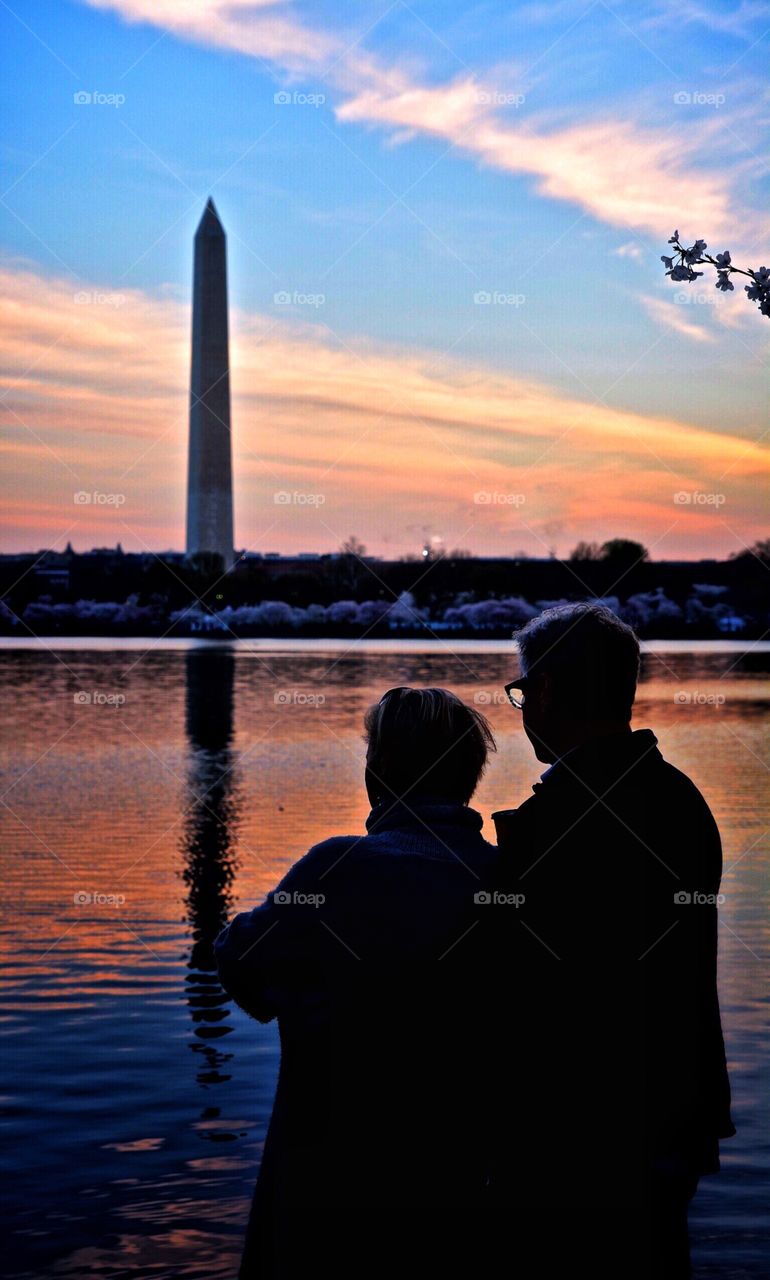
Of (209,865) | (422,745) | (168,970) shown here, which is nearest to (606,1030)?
(422,745)

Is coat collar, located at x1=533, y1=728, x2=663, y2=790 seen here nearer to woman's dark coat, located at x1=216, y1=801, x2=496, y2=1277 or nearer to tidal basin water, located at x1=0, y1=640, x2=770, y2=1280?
woman's dark coat, located at x1=216, y1=801, x2=496, y2=1277

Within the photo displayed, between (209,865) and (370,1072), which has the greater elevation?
(370,1072)

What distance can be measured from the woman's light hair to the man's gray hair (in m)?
0.18

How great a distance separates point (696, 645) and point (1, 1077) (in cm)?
9397

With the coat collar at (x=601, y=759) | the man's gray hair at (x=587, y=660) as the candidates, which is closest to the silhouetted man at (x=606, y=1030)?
the coat collar at (x=601, y=759)

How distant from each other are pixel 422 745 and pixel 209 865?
12.0 meters

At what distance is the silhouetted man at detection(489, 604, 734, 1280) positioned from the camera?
9.00ft

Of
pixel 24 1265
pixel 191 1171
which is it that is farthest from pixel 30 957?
pixel 24 1265

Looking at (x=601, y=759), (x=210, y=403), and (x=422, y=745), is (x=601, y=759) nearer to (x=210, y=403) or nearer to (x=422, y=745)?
(x=422, y=745)

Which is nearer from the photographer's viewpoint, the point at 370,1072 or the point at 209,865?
the point at 370,1072

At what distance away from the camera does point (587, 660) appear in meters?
2.97

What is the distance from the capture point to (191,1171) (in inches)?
263

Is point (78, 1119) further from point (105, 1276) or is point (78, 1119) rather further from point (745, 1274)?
point (745, 1274)

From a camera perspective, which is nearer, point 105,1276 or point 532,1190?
point 532,1190
